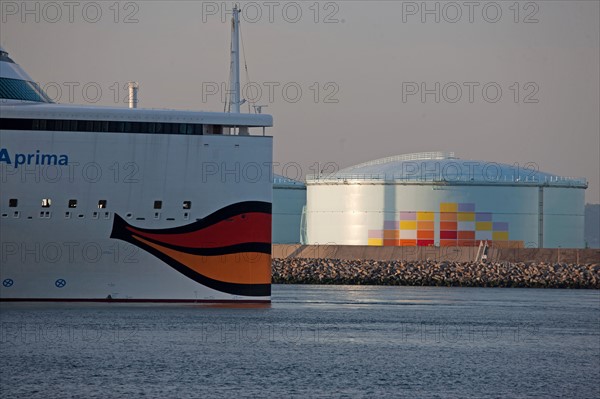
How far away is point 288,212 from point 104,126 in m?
39.6

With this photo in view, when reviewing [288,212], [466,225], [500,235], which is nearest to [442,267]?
[466,225]

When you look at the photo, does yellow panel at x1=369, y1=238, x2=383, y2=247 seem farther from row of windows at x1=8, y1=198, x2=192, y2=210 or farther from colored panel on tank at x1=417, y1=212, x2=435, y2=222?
row of windows at x1=8, y1=198, x2=192, y2=210

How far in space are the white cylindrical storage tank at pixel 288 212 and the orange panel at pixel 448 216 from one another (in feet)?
43.3

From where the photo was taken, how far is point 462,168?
70500 millimetres

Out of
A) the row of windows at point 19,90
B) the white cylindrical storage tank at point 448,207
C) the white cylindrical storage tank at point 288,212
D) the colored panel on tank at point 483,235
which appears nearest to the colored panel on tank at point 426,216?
the white cylindrical storage tank at point 448,207

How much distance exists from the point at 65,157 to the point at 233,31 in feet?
32.1

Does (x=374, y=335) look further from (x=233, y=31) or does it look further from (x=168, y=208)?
(x=233, y=31)

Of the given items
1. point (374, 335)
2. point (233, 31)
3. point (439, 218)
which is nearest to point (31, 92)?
point (233, 31)

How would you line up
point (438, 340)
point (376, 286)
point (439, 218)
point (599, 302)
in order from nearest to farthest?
point (438, 340), point (599, 302), point (376, 286), point (439, 218)

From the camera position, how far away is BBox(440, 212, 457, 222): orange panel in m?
67.8

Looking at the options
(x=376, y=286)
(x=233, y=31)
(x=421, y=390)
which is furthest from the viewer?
(x=376, y=286)

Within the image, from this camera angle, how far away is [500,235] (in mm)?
68562

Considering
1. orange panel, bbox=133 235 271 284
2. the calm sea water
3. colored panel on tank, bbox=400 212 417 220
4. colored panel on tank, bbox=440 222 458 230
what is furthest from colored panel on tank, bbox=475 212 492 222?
orange panel, bbox=133 235 271 284

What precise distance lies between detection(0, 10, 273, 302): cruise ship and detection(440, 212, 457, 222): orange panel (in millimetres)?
27772
